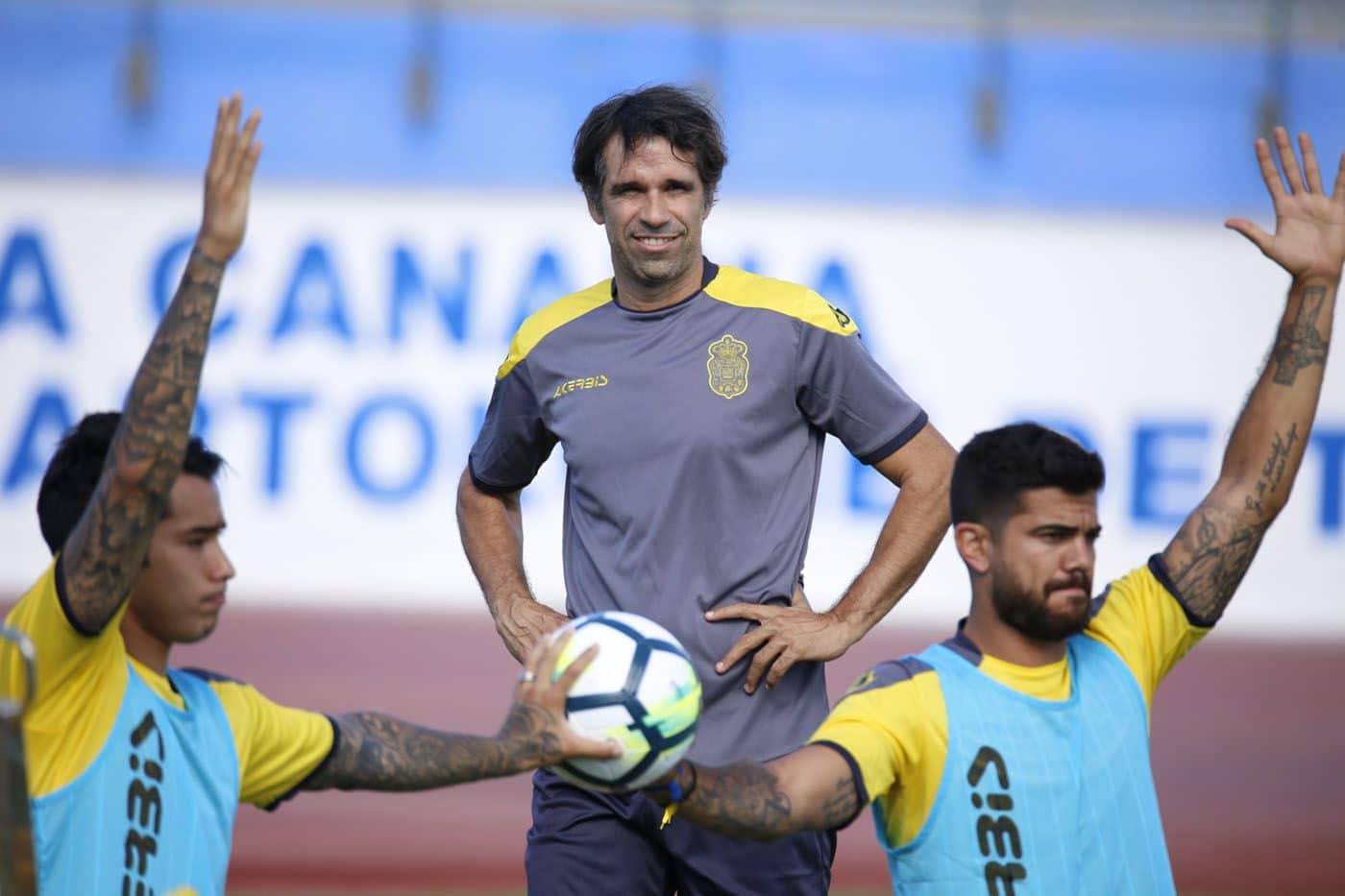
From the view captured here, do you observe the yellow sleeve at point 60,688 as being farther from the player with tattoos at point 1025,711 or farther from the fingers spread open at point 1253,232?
the fingers spread open at point 1253,232

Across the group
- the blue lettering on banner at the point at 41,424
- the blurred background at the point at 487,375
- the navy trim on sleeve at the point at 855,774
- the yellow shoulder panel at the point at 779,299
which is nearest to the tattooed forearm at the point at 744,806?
the navy trim on sleeve at the point at 855,774

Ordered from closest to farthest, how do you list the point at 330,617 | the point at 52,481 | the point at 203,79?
the point at 52,481 < the point at 330,617 < the point at 203,79

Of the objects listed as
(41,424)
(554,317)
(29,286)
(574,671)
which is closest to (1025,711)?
(574,671)

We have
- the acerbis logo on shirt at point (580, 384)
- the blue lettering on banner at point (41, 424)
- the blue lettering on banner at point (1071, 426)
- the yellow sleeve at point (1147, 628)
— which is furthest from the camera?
the blue lettering on banner at point (1071, 426)

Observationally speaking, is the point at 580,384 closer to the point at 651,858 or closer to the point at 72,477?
the point at 651,858

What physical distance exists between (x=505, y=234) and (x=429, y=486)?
6.46 feet

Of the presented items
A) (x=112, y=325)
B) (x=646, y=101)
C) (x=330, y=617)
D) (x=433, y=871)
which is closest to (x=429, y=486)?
(x=330, y=617)

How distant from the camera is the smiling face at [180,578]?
356 centimetres

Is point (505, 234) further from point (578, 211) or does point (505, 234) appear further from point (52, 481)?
point (52, 481)

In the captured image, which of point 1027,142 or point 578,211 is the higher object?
point 1027,142

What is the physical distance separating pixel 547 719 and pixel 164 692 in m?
0.79

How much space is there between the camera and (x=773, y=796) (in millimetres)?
3482

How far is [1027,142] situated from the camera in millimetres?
16781

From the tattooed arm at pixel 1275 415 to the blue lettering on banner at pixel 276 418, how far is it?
375 inches
